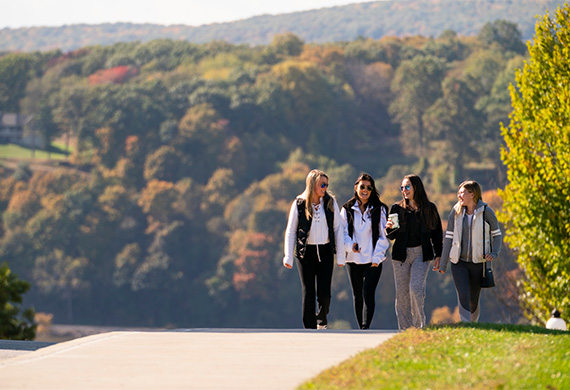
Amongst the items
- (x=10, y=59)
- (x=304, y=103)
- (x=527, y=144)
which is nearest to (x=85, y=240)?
(x=304, y=103)

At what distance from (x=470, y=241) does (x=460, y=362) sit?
2.68 meters

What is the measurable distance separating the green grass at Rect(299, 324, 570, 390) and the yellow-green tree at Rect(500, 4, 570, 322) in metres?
2.05

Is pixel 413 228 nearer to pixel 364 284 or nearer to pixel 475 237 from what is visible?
pixel 475 237

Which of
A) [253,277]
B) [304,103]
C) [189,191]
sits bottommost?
[253,277]

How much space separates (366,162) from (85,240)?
1112 inches

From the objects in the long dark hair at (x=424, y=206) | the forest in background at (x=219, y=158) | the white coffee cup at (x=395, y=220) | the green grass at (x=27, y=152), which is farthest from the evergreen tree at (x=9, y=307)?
the green grass at (x=27, y=152)

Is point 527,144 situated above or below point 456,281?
above

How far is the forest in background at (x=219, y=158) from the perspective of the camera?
77.9 m

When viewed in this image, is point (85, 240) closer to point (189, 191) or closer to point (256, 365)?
point (189, 191)

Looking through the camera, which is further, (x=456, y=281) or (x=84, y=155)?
(x=84, y=155)

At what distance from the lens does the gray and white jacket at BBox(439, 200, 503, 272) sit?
10.1m

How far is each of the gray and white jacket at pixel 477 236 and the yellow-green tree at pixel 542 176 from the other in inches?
33.3

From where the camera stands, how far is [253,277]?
2982 inches

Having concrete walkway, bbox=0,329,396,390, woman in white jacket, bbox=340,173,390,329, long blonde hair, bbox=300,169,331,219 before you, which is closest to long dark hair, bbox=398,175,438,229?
Result: woman in white jacket, bbox=340,173,390,329
